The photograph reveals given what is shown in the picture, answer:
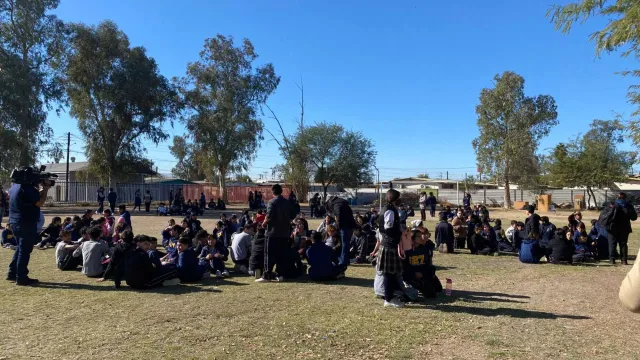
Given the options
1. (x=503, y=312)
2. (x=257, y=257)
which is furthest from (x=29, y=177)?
(x=503, y=312)

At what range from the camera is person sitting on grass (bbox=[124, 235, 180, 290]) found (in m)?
7.50

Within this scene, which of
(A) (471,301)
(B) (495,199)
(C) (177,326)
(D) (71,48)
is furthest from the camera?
(B) (495,199)

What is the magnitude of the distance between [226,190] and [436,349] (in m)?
43.2

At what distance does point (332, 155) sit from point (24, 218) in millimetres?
39470

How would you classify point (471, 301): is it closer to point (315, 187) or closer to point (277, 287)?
point (277, 287)

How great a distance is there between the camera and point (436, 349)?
476 cm

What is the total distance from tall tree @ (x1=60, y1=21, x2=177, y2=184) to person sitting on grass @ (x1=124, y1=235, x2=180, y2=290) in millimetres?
29246

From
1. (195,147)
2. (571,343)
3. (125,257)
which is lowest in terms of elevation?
(571,343)

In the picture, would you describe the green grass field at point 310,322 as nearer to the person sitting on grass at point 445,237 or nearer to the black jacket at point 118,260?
the black jacket at point 118,260

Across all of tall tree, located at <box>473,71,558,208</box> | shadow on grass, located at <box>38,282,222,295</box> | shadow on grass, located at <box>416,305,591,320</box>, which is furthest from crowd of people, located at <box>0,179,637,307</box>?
tall tree, located at <box>473,71,558,208</box>

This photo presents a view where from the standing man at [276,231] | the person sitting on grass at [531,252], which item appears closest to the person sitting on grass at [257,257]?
the standing man at [276,231]

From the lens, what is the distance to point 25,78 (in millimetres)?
29594

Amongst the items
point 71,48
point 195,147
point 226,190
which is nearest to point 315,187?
point 226,190

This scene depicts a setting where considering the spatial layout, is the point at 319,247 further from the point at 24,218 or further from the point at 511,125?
the point at 511,125
